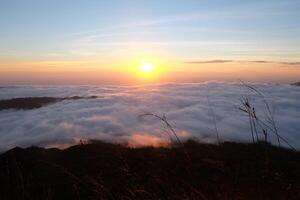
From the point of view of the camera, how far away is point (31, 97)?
66750 mm

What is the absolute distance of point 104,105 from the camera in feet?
139

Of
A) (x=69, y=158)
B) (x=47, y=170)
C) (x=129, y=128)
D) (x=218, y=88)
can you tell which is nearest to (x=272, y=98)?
(x=218, y=88)

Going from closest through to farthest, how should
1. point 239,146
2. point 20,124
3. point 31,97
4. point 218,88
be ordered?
point 239,146 < point 20,124 < point 218,88 < point 31,97

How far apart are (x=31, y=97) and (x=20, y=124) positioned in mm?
25294

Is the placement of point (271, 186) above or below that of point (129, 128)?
above

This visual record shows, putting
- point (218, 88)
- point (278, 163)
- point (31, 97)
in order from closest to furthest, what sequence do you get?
point (278, 163)
point (218, 88)
point (31, 97)

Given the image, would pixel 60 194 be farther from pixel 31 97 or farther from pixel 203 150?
pixel 31 97

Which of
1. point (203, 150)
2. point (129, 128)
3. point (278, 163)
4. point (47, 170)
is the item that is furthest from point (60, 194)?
point (129, 128)

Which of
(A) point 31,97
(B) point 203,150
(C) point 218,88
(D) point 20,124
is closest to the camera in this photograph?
(B) point 203,150

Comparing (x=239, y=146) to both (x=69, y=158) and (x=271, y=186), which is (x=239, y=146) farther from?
(x=271, y=186)

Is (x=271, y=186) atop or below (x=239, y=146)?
atop

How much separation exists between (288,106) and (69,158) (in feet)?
61.0

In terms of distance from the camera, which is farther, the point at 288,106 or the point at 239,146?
the point at 288,106

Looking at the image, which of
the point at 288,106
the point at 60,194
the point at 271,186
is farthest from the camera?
the point at 288,106
